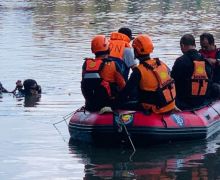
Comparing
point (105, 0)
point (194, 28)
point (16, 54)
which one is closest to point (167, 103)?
point (16, 54)

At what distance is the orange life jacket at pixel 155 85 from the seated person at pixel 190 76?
697mm

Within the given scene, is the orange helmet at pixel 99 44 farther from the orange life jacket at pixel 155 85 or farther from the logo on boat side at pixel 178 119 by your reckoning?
the logo on boat side at pixel 178 119

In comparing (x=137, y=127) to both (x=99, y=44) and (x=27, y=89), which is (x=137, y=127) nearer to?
(x=99, y=44)

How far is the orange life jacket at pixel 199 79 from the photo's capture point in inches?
539

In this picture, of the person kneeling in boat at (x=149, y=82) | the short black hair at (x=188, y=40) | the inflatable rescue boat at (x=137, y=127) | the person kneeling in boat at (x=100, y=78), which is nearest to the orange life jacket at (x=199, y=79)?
the short black hair at (x=188, y=40)

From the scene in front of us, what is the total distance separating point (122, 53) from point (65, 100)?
110 inches

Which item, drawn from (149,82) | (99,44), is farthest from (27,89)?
(149,82)

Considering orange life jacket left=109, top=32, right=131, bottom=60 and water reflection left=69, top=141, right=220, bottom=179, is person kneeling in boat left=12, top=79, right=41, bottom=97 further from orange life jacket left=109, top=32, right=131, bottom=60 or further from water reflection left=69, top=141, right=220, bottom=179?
water reflection left=69, top=141, right=220, bottom=179

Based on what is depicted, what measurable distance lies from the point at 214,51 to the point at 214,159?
330 cm

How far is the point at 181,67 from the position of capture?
13.6 metres

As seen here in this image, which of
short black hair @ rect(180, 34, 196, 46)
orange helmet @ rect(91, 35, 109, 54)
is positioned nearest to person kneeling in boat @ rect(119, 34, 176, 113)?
orange helmet @ rect(91, 35, 109, 54)

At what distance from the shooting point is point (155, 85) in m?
12.9

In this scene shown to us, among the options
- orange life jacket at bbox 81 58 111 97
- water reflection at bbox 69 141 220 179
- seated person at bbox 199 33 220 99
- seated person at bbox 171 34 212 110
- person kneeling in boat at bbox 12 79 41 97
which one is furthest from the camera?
person kneeling in boat at bbox 12 79 41 97

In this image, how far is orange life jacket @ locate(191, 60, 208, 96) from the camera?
13.7m
